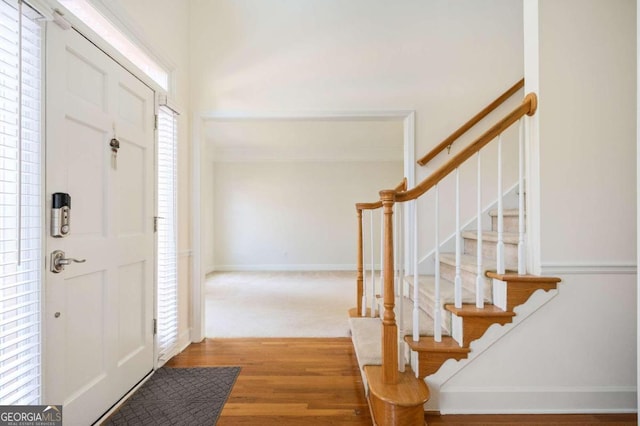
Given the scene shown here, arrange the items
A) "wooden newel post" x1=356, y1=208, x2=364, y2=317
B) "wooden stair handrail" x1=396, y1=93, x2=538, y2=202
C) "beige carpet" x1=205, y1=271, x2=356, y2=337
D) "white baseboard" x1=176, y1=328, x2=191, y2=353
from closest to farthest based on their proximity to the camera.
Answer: "wooden stair handrail" x1=396, y1=93, x2=538, y2=202 < "white baseboard" x1=176, y1=328, x2=191, y2=353 < "wooden newel post" x1=356, y1=208, x2=364, y2=317 < "beige carpet" x1=205, y1=271, x2=356, y2=337

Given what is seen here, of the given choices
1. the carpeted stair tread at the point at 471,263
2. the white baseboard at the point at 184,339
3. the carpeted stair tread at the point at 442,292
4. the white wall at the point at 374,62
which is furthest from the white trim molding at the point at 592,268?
the white baseboard at the point at 184,339

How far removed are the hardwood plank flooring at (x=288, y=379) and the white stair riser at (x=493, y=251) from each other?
1.20 metres

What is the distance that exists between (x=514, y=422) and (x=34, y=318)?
2387mm

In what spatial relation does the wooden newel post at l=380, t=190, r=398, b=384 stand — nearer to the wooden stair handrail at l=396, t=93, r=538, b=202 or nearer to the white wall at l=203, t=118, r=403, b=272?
the wooden stair handrail at l=396, t=93, r=538, b=202

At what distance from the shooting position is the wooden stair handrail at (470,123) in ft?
9.39

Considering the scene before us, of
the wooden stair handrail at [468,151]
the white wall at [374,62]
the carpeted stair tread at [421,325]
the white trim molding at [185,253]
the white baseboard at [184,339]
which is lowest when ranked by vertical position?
the white baseboard at [184,339]

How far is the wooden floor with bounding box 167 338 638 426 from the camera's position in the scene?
1.79 m

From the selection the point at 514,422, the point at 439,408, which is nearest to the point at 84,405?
the point at 439,408

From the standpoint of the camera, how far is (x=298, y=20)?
2996 mm

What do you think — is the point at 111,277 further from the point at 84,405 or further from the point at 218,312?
the point at 218,312

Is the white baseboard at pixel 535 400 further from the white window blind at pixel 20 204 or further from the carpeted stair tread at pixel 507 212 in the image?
the white window blind at pixel 20 204

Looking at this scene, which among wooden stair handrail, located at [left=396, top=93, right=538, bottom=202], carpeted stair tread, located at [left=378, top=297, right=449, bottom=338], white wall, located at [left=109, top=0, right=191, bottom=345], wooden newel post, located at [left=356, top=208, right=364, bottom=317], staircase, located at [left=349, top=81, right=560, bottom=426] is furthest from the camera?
wooden newel post, located at [left=356, top=208, right=364, bottom=317]

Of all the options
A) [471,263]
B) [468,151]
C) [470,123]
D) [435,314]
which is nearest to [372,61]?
[470,123]

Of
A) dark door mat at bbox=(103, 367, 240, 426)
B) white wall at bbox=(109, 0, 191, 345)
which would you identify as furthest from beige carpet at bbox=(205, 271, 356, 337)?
dark door mat at bbox=(103, 367, 240, 426)
